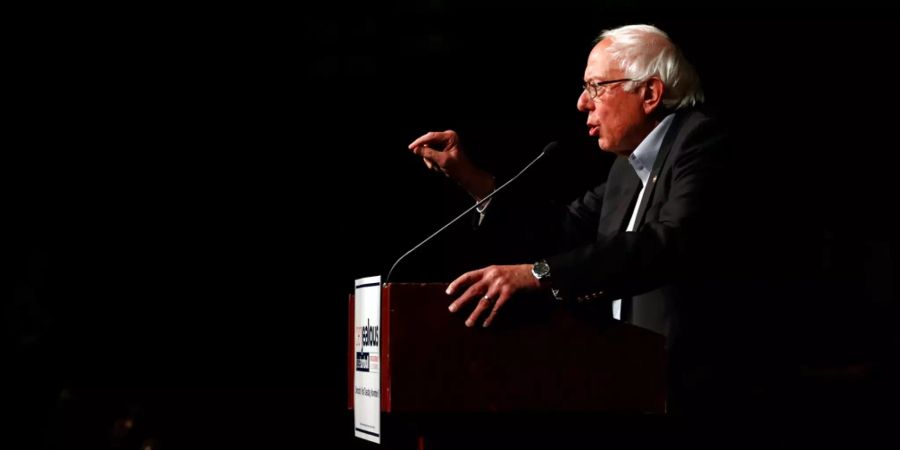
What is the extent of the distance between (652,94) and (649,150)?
122 mm

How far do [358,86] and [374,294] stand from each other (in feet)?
10.9

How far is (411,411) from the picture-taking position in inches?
71.4

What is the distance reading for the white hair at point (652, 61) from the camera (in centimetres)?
244

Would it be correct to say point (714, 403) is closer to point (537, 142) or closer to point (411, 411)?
point (411, 411)

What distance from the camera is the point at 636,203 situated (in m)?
2.52

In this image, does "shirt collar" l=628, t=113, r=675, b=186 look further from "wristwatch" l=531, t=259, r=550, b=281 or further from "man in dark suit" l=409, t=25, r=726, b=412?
"wristwatch" l=531, t=259, r=550, b=281

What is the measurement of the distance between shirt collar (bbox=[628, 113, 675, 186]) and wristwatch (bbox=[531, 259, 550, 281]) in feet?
1.94

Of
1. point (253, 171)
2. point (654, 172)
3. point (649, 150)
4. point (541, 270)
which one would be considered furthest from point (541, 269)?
point (253, 171)

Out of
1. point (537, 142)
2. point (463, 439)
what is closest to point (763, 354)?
point (463, 439)

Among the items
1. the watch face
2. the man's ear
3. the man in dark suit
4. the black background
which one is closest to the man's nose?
the man in dark suit

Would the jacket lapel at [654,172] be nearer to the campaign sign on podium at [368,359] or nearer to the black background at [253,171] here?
the campaign sign on podium at [368,359]

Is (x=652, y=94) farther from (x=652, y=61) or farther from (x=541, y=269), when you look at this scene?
(x=541, y=269)

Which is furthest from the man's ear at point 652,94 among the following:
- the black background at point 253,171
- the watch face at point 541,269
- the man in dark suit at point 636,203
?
the black background at point 253,171

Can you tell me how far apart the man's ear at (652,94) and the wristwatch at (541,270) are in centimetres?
68
